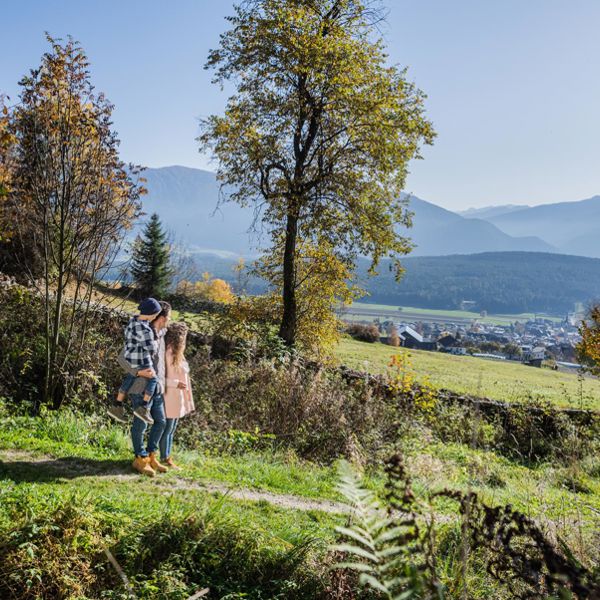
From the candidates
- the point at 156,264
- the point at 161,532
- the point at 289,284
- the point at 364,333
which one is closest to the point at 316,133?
the point at 289,284

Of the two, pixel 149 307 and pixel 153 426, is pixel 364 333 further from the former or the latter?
pixel 149 307

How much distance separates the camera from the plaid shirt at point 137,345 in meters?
6.54

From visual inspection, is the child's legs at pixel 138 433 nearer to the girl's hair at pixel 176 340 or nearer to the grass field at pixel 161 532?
→ the grass field at pixel 161 532

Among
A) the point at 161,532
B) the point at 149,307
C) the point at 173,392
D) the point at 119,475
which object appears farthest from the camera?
the point at 173,392

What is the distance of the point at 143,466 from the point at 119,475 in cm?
30

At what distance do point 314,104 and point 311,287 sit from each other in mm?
6269

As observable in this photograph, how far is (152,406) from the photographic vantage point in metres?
6.85

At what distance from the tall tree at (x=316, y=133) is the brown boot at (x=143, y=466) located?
1228 cm

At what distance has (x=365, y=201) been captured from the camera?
18688 millimetres

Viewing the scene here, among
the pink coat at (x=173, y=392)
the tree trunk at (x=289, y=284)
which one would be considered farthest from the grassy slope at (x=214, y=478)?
the tree trunk at (x=289, y=284)

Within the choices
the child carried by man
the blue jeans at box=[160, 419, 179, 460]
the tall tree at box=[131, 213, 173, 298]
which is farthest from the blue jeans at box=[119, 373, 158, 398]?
the tall tree at box=[131, 213, 173, 298]

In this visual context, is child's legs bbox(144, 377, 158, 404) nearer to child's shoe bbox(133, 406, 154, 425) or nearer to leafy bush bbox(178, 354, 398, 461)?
child's shoe bbox(133, 406, 154, 425)

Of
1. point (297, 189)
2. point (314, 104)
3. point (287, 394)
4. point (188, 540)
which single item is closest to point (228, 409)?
point (287, 394)

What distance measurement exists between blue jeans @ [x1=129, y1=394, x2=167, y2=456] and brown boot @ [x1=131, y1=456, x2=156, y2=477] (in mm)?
59
